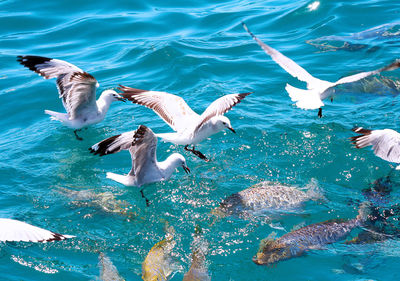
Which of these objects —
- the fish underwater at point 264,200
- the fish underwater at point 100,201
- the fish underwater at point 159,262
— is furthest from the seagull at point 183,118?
the fish underwater at point 159,262

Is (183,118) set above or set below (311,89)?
below

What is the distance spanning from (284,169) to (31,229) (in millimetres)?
4283

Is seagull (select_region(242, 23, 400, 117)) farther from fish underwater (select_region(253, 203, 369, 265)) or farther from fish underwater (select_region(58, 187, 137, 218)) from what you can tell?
fish underwater (select_region(58, 187, 137, 218))

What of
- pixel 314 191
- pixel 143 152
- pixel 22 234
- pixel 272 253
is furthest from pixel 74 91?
pixel 272 253

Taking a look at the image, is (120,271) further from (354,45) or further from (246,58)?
(354,45)

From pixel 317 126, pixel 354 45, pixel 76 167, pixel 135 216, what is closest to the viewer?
pixel 135 216

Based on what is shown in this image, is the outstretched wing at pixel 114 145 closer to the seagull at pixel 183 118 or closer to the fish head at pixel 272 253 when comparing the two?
the seagull at pixel 183 118

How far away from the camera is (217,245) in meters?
6.26

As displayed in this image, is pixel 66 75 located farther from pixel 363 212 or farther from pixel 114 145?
pixel 363 212

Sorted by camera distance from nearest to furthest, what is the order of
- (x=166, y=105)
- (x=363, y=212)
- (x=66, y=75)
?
(x=363, y=212)
(x=166, y=105)
(x=66, y=75)

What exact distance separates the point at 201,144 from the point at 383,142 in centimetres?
348

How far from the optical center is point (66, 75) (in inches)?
351

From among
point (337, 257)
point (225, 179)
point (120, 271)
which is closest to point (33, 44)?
point (225, 179)

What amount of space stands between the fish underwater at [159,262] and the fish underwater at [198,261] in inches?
10.6
